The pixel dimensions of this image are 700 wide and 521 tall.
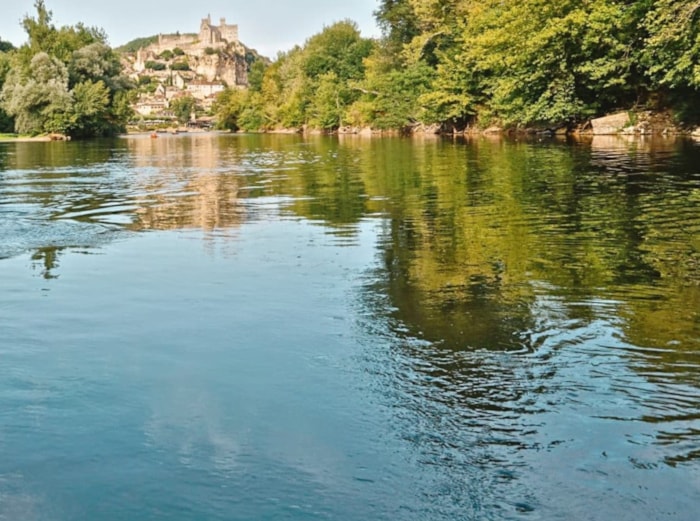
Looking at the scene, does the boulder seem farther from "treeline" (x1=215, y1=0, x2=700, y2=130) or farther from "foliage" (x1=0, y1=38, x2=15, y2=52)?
"foliage" (x1=0, y1=38, x2=15, y2=52)

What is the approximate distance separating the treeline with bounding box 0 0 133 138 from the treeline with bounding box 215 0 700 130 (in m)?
26.6

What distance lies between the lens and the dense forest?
36031 millimetres

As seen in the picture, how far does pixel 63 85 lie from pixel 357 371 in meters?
78.6

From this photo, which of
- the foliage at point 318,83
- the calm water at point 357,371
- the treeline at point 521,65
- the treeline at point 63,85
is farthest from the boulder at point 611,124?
the treeline at point 63,85

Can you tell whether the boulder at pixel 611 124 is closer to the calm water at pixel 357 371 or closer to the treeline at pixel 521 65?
the treeline at pixel 521 65

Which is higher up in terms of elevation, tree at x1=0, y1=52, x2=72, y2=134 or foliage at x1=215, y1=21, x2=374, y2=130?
foliage at x1=215, y1=21, x2=374, y2=130

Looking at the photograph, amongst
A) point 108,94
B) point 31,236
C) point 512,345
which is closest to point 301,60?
point 108,94

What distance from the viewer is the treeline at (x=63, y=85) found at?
73.6m

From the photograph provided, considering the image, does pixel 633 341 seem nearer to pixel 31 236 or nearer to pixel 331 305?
pixel 331 305

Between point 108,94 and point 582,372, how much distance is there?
8242cm

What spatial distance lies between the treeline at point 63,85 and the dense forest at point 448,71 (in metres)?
0.15

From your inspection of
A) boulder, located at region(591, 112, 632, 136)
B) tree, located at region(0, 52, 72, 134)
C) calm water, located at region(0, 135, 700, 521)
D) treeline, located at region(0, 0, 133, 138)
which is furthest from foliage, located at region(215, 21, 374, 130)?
calm water, located at region(0, 135, 700, 521)

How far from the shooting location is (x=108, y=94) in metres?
79.5

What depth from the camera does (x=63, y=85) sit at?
7481 centimetres
